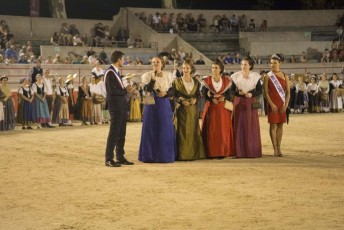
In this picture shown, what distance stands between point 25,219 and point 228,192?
2.36 m

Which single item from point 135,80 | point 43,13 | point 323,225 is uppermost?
point 43,13

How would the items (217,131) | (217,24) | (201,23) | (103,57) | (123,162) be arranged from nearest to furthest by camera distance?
(123,162) < (217,131) < (103,57) < (201,23) < (217,24)

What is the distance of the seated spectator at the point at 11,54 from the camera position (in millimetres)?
23378

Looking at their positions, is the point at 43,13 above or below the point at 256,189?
above

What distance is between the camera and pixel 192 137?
10.6 m

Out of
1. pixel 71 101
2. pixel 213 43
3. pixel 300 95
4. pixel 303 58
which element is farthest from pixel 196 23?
pixel 71 101

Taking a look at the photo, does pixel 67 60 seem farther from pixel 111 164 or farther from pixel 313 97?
pixel 111 164

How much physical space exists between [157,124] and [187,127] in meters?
0.58

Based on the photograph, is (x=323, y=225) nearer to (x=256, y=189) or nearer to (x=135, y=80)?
(x=256, y=189)

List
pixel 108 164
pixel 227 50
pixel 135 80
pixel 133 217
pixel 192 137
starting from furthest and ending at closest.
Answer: pixel 227 50 < pixel 135 80 < pixel 192 137 < pixel 108 164 < pixel 133 217

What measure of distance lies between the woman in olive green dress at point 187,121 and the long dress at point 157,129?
240 mm

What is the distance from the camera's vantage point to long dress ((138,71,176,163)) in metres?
10.2

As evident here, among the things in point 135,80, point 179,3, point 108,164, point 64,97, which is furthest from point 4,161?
point 179,3

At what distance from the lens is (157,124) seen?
33.5 feet
